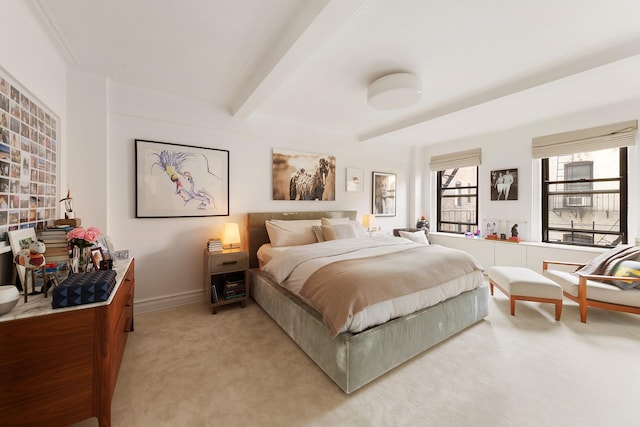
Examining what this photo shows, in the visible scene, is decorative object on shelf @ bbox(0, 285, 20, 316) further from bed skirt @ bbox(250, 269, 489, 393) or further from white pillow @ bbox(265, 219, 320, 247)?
white pillow @ bbox(265, 219, 320, 247)

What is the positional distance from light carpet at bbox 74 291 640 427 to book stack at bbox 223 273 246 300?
0.44m

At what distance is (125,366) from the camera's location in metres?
2.01

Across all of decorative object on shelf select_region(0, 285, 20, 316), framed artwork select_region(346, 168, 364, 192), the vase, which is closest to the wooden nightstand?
the vase

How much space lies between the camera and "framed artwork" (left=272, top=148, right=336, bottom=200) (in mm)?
3891

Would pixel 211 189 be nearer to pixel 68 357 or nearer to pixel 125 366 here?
pixel 125 366

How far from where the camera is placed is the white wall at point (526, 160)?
330 centimetres

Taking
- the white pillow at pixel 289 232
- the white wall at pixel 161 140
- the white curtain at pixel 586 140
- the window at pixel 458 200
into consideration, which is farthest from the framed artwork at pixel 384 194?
the white curtain at pixel 586 140

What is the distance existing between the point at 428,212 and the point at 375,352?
4.38 meters

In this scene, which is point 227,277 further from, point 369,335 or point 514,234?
point 514,234

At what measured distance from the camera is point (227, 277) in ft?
10.7

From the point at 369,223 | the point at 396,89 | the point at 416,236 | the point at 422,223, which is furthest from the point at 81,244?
the point at 422,223

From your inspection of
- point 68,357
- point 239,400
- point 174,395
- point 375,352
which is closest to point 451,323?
point 375,352

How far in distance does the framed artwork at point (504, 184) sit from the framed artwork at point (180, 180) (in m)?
4.50

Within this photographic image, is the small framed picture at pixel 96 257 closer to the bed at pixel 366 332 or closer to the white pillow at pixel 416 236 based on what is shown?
the bed at pixel 366 332
